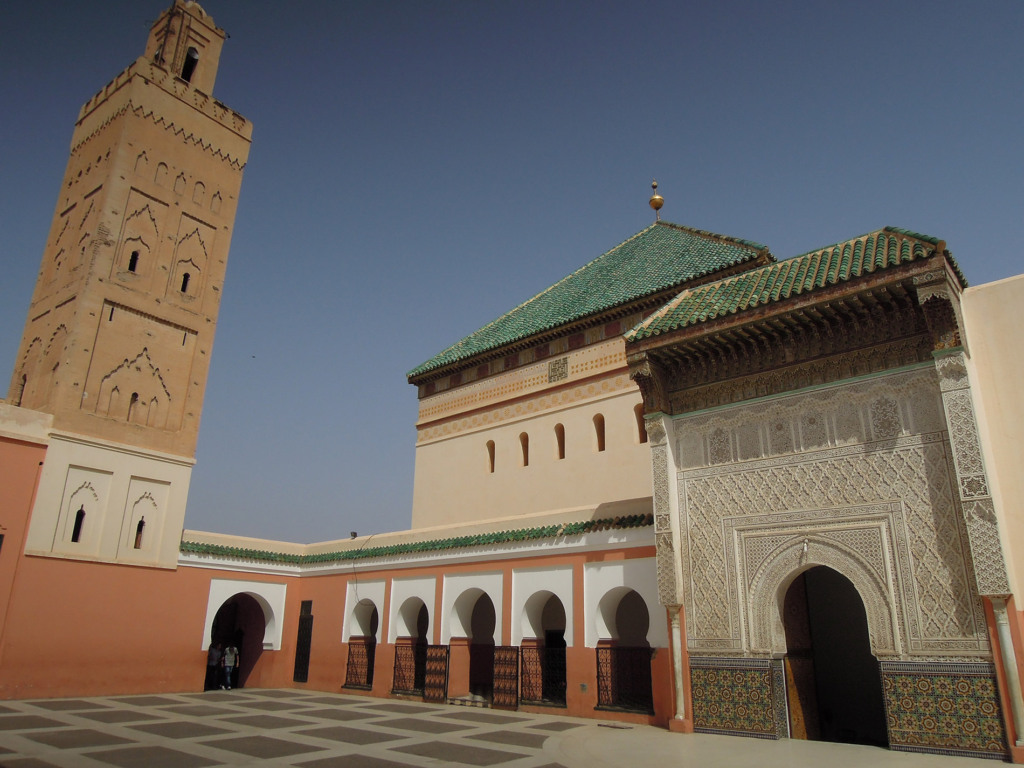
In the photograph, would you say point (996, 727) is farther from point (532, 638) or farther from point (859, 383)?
point (532, 638)

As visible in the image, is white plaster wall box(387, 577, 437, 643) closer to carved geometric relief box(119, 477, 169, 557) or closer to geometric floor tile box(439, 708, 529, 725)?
geometric floor tile box(439, 708, 529, 725)

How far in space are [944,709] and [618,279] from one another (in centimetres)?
923

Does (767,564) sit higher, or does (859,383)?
(859,383)

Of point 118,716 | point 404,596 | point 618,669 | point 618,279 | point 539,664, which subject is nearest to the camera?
point 118,716

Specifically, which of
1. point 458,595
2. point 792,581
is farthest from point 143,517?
point 792,581

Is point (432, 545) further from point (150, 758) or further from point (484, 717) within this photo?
point (150, 758)

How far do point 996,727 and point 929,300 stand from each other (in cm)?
387

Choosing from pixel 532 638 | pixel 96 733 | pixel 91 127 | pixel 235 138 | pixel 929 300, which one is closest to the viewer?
pixel 929 300

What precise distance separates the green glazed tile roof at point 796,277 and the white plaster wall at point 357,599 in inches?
279

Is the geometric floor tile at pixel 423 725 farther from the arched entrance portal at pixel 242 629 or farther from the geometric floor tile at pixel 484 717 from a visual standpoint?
the arched entrance portal at pixel 242 629

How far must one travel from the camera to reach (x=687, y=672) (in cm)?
800

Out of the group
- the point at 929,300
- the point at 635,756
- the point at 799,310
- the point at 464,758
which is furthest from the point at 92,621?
the point at 929,300

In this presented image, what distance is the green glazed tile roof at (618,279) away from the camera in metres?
12.3

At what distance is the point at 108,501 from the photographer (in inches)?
476
